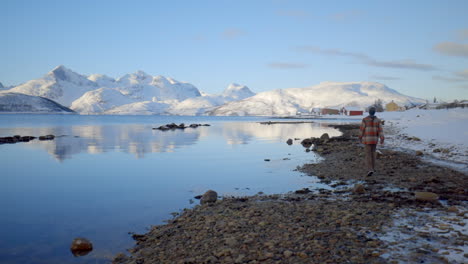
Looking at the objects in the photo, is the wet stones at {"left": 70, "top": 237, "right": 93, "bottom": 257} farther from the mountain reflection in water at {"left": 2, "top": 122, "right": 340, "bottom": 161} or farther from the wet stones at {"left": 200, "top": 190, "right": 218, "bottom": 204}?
the mountain reflection in water at {"left": 2, "top": 122, "right": 340, "bottom": 161}

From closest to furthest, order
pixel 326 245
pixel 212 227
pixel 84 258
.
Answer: pixel 326 245 < pixel 84 258 < pixel 212 227

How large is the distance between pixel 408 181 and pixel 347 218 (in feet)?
23.6

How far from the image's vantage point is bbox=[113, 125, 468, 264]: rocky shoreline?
7041 mm

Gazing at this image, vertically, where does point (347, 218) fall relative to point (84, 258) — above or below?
above

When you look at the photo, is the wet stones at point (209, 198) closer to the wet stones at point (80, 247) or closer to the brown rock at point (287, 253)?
the wet stones at point (80, 247)

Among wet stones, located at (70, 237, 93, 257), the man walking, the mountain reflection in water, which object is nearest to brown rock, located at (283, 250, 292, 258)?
wet stones, located at (70, 237, 93, 257)

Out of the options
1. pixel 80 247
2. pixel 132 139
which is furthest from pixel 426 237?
pixel 132 139

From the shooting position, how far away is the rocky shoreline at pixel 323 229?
23.1 ft

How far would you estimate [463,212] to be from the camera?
31.3 feet

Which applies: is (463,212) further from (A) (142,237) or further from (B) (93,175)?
(B) (93,175)

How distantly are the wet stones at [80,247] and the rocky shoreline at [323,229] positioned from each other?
1.22 metres

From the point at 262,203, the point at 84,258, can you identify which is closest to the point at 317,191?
the point at 262,203

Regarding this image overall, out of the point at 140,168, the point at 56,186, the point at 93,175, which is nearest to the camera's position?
the point at 56,186

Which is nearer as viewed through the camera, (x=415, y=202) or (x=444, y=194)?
(x=415, y=202)
